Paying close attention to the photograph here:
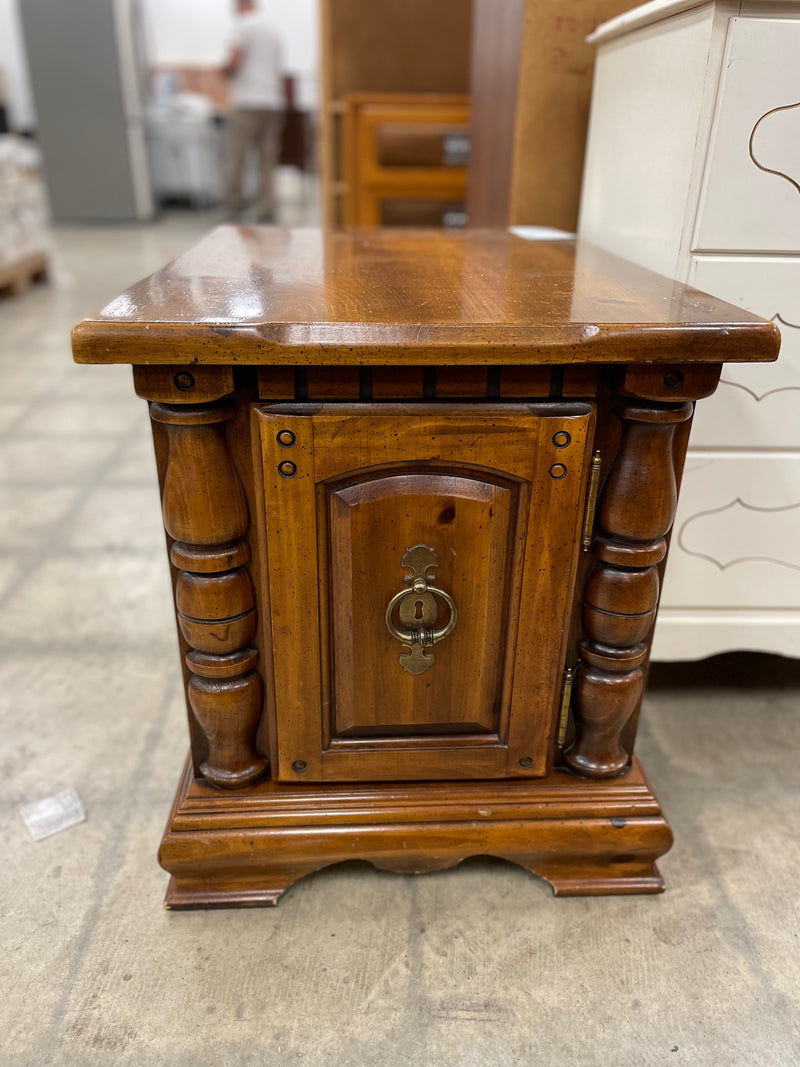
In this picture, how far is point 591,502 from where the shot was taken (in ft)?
3.19

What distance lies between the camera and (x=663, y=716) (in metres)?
1.51

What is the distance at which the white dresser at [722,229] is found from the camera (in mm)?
1037

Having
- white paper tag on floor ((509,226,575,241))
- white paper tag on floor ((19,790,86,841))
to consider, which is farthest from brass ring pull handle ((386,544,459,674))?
white paper tag on floor ((509,226,575,241))

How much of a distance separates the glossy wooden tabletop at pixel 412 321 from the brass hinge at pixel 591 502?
14cm

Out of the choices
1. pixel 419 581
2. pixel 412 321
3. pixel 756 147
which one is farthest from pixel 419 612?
pixel 756 147

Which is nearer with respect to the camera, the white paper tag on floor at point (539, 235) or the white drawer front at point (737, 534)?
the white drawer front at point (737, 534)

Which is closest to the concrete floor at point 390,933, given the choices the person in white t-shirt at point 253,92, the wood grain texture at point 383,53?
the wood grain texture at point 383,53

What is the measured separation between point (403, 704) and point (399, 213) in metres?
2.55

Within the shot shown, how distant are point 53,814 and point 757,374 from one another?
1201mm

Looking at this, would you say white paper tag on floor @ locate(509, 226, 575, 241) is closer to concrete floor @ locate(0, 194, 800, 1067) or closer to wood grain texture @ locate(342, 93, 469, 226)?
concrete floor @ locate(0, 194, 800, 1067)

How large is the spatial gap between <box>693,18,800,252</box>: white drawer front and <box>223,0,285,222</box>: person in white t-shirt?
230 inches

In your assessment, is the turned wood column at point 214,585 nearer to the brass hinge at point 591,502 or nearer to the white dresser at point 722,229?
the brass hinge at point 591,502

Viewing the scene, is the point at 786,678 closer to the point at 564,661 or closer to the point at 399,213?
the point at 564,661

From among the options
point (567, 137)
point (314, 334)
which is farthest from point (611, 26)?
point (314, 334)
